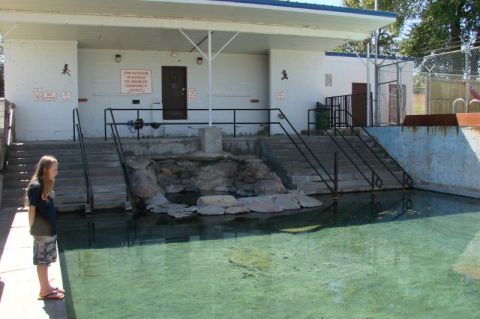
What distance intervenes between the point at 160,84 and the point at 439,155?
789cm

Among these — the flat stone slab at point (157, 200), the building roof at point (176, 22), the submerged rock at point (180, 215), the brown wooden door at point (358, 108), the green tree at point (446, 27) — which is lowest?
the submerged rock at point (180, 215)

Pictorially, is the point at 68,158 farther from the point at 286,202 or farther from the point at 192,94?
the point at 192,94

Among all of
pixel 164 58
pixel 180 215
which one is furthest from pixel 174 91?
pixel 180 215

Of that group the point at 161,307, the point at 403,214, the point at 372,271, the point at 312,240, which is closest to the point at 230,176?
the point at 403,214

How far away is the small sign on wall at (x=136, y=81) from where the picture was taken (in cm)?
1419

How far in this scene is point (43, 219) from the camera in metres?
4.26

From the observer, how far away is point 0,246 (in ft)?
19.1

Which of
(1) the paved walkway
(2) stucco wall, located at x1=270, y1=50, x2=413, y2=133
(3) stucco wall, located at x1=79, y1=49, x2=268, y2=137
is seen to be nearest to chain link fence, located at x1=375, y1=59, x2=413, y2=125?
(2) stucco wall, located at x1=270, y1=50, x2=413, y2=133

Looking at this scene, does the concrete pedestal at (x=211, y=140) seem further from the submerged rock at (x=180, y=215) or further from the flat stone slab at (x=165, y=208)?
the submerged rock at (x=180, y=215)

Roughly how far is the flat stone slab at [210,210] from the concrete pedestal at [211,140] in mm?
3017

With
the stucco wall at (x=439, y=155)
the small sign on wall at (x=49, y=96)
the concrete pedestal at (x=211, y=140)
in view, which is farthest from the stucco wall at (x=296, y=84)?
the small sign on wall at (x=49, y=96)

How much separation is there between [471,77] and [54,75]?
12.5 meters

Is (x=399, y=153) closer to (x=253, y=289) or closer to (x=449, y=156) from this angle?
(x=449, y=156)

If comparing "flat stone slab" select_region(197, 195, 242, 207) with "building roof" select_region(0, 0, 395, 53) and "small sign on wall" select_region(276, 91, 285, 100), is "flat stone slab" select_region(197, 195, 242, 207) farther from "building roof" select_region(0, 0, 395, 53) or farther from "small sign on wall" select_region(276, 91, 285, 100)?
"small sign on wall" select_region(276, 91, 285, 100)
